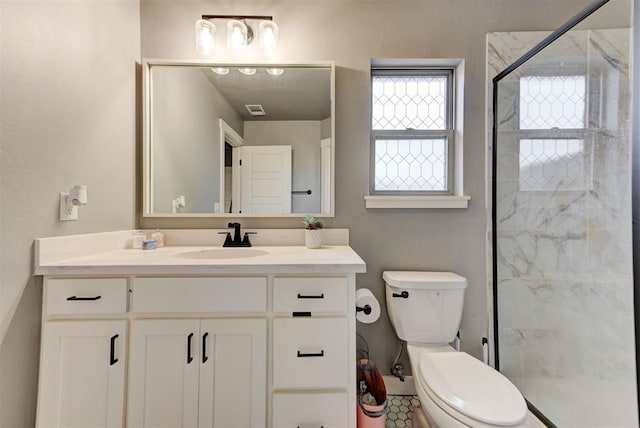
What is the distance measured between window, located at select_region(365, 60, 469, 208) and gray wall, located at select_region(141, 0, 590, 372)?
10 centimetres

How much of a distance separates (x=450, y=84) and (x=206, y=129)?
4.87 feet

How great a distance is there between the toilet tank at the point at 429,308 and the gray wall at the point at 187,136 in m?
1.15

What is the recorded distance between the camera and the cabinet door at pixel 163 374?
37.0 inches

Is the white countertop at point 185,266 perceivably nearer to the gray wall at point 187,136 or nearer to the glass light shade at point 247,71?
the gray wall at point 187,136

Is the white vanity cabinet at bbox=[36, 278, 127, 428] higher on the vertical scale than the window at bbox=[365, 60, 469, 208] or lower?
lower

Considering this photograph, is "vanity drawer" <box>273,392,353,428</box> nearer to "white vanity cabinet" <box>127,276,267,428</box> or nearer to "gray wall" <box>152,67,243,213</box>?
"white vanity cabinet" <box>127,276,267,428</box>

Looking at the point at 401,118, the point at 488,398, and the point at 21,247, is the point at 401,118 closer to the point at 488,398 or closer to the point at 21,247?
the point at 488,398

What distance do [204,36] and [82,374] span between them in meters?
1.61

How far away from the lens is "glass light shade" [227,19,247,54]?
4.63 ft

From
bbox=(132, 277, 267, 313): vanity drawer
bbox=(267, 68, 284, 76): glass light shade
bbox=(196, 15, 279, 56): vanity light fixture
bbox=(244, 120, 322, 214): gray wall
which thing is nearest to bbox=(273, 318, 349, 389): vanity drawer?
bbox=(132, 277, 267, 313): vanity drawer

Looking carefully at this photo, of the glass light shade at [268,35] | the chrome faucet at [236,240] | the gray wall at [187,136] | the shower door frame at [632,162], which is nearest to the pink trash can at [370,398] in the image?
the shower door frame at [632,162]

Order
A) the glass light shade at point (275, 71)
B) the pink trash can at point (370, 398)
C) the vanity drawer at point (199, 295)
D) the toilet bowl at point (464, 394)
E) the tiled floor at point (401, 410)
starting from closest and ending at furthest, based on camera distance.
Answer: the toilet bowl at point (464, 394) < the vanity drawer at point (199, 295) < the pink trash can at point (370, 398) < the tiled floor at point (401, 410) < the glass light shade at point (275, 71)

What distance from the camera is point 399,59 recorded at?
151cm

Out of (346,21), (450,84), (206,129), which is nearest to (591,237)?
(450,84)
